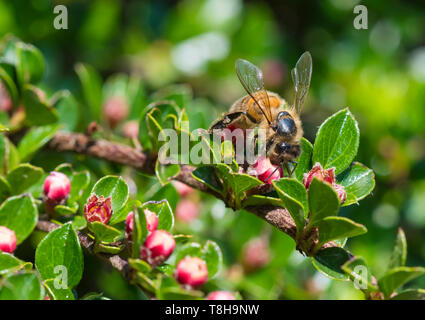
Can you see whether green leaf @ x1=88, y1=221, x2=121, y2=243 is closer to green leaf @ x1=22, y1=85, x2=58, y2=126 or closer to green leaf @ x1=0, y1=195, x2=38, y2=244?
green leaf @ x1=0, y1=195, x2=38, y2=244

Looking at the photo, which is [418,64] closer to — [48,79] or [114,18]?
[114,18]

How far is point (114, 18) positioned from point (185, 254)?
5.62ft

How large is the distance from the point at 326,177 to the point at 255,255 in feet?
2.47

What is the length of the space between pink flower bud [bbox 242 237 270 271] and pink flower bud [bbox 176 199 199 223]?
0.21 meters

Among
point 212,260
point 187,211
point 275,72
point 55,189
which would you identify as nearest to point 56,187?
point 55,189

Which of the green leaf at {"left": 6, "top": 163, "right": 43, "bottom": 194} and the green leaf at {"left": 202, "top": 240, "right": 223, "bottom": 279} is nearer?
the green leaf at {"left": 202, "top": 240, "right": 223, "bottom": 279}

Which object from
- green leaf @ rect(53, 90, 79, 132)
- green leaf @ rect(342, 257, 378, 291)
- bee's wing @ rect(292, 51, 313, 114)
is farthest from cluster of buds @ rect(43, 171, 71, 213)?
bee's wing @ rect(292, 51, 313, 114)

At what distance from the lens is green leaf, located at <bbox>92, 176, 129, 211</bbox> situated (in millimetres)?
1147

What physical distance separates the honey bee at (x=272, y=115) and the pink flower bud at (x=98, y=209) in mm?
419

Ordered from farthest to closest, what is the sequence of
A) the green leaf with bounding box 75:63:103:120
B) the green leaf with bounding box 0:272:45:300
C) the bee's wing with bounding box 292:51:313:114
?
the green leaf with bounding box 75:63:103:120, the bee's wing with bounding box 292:51:313:114, the green leaf with bounding box 0:272:45:300

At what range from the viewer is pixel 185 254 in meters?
1.07

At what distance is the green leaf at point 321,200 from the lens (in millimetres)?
968
